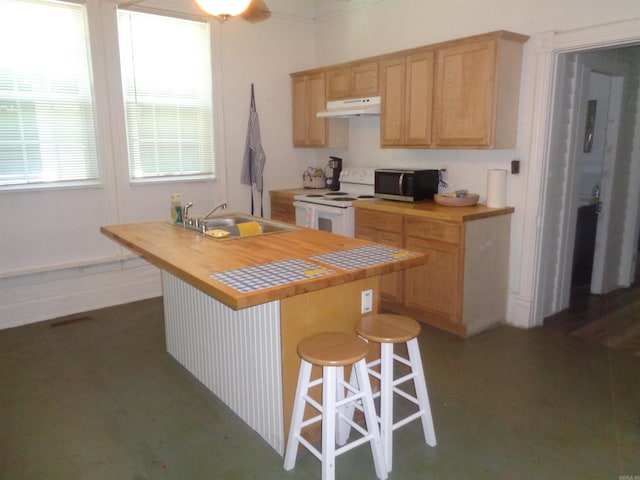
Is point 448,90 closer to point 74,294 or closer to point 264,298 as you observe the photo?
point 264,298

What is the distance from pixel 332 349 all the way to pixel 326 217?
103 inches

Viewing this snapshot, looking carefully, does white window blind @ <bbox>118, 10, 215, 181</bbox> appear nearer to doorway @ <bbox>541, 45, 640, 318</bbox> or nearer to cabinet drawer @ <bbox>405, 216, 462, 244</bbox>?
cabinet drawer @ <bbox>405, 216, 462, 244</bbox>

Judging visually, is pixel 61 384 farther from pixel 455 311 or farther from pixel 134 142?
pixel 455 311

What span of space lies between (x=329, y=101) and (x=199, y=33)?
55.0 inches

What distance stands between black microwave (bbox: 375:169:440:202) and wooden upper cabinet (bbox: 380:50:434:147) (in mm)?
252

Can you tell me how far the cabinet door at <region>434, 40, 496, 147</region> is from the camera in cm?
333

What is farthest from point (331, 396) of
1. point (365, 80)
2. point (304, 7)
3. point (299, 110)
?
point (304, 7)

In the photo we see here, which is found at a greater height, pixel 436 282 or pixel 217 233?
pixel 217 233

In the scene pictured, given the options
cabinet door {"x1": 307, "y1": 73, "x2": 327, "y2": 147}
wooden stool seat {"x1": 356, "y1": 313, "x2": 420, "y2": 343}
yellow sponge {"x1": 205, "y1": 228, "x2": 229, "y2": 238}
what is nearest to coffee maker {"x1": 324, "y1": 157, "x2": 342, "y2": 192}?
cabinet door {"x1": 307, "y1": 73, "x2": 327, "y2": 147}

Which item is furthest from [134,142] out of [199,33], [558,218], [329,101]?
[558,218]

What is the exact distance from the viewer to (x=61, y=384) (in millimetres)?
2891

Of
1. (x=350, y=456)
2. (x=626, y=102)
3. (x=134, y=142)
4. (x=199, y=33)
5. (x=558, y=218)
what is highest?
(x=199, y=33)

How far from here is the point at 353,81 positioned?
4.45 meters

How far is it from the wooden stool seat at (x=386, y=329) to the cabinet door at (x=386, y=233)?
160 cm
